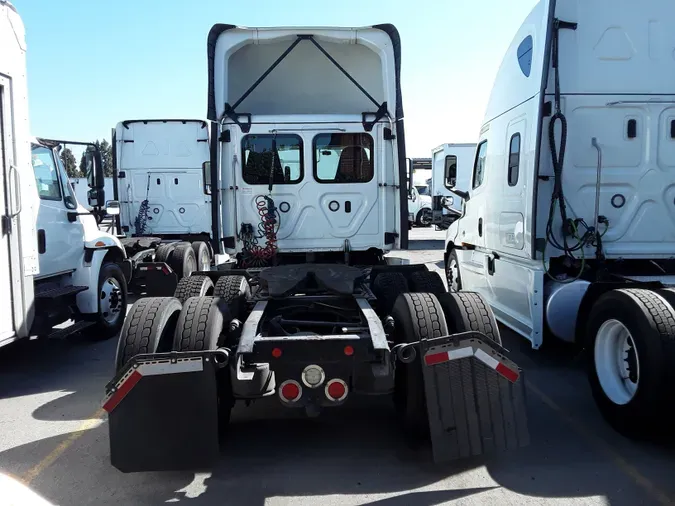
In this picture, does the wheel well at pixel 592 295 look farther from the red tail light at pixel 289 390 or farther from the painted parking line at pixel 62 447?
the painted parking line at pixel 62 447

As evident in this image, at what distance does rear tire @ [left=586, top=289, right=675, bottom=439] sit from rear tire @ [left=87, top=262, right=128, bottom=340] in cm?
556

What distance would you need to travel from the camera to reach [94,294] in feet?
22.4

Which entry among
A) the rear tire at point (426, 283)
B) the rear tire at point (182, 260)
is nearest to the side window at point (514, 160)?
the rear tire at point (426, 283)

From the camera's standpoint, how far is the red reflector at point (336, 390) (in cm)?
345

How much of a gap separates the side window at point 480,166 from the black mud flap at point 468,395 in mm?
4158

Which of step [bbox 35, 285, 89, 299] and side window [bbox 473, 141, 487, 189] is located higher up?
side window [bbox 473, 141, 487, 189]

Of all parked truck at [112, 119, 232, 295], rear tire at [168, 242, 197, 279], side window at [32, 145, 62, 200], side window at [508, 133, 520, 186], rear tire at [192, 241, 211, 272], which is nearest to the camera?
side window at [508, 133, 520, 186]

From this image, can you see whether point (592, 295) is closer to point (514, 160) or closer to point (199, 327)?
point (514, 160)

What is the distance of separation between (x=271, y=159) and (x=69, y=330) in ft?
9.69

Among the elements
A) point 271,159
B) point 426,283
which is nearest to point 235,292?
point 271,159

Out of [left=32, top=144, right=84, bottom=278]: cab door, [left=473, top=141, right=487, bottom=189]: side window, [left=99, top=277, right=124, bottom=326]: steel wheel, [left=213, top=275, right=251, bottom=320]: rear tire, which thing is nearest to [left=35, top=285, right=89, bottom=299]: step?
[left=32, top=144, right=84, bottom=278]: cab door

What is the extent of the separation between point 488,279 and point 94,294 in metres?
4.92

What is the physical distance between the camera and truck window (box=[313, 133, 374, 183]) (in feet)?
19.8

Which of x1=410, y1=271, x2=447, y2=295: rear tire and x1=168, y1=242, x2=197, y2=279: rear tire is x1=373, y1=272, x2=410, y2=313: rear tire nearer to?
x1=410, y1=271, x2=447, y2=295: rear tire
